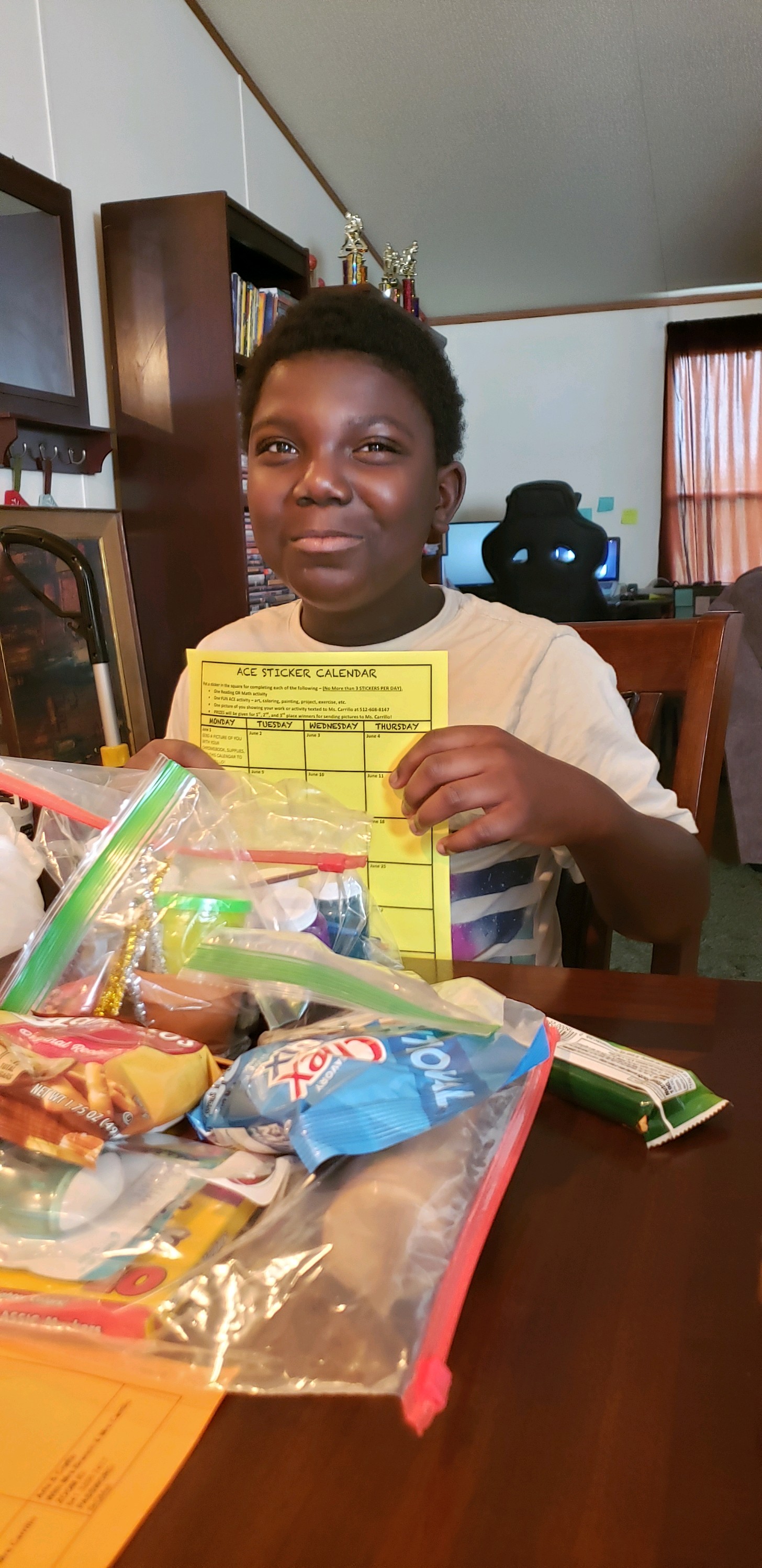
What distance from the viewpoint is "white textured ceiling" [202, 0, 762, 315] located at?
2590 mm

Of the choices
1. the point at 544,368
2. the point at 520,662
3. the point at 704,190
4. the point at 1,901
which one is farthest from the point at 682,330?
the point at 1,901

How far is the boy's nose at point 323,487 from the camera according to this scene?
75cm

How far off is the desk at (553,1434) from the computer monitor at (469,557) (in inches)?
189

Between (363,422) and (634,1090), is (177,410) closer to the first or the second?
(363,422)

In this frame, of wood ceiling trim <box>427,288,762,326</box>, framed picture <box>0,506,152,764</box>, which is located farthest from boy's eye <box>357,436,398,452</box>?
wood ceiling trim <box>427,288,762,326</box>

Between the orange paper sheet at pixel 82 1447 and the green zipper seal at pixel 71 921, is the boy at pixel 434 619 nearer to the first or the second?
the green zipper seal at pixel 71 921

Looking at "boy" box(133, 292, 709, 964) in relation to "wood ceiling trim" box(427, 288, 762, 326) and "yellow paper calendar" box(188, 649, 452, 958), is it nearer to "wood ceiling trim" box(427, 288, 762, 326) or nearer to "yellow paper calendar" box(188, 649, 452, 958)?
"yellow paper calendar" box(188, 649, 452, 958)

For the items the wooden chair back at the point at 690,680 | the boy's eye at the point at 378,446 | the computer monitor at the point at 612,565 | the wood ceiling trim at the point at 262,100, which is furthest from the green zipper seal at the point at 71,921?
the computer monitor at the point at 612,565

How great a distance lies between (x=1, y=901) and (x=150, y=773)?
0.22 m

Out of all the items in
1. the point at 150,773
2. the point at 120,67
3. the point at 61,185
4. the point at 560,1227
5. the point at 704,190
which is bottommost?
the point at 560,1227

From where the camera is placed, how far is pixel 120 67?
2.00m

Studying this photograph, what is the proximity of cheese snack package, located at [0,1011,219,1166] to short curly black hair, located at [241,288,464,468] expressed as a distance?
2.02 ft

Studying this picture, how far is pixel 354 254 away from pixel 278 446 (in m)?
2.44

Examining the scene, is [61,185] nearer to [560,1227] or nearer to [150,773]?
[150,773]
